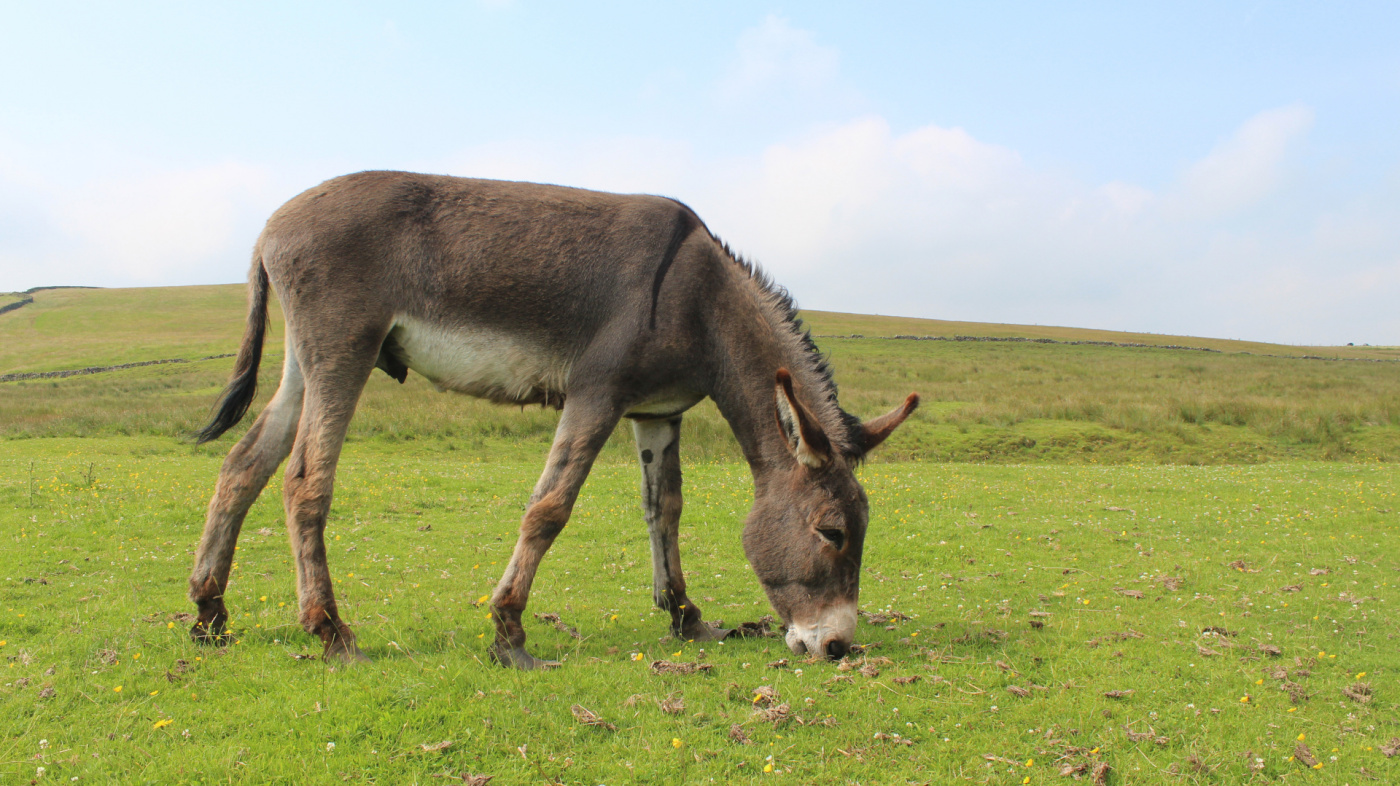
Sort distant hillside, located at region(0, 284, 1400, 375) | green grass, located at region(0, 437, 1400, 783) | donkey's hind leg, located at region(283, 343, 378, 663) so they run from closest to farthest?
1. green grass, located at region(0, 437, 1400, 783)
2. donkey's hind leg, located at region(283, 343, 378, 663)
3. distant hillside, located at region(0, 284, 1400, 375)

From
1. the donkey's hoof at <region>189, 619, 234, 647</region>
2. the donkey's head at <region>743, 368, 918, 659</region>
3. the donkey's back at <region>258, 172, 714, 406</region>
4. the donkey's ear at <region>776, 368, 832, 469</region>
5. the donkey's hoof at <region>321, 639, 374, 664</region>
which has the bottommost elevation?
the donkey's hoof at <region>189, 619, 234, 647</region>

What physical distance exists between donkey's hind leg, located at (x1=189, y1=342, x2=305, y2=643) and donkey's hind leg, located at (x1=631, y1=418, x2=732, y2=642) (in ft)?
9.08

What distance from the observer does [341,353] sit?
17.7 feet

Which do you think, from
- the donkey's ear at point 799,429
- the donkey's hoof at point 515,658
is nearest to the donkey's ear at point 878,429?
the donkey's ear at point 799,429

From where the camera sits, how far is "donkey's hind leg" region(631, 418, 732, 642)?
21.3 ft

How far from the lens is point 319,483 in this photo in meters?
5.30

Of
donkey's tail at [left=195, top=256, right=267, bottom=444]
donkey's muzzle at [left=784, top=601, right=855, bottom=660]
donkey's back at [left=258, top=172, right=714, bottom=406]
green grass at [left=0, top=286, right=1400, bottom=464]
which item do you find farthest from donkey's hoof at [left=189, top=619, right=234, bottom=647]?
green grass at [left=0, top=286, right=1400, bottom=464]

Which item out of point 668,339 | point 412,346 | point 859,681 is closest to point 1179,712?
point 859,681

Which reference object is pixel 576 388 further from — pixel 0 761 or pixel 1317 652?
pixel 1317 652

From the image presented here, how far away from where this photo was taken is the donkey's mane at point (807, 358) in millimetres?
5918

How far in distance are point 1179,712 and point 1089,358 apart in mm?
61892

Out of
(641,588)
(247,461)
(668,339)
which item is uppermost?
(668,339)

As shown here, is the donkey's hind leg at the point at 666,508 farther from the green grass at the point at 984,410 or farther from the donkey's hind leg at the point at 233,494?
the green grass at the point at 984,410

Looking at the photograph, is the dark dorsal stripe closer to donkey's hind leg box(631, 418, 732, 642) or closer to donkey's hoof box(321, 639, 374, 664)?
donkey's hind leg box(631, 418, 732, 642)
